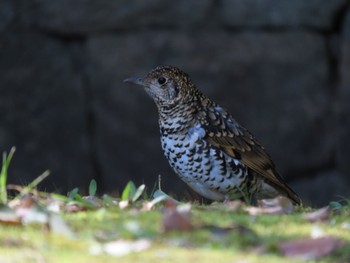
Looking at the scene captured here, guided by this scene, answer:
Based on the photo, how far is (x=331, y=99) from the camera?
10.3 m

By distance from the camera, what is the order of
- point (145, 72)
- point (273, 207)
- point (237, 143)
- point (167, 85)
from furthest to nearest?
point (145, 72)
point (167, 85)
point (237, 143)
point (273, 207)

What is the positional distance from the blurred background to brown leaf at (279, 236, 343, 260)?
218 inches

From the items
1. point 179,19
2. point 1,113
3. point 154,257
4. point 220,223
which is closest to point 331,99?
point 179,19

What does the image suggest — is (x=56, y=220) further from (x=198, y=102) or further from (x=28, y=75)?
(x=28, y=75)

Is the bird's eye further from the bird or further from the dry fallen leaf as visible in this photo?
the dry fallen leaf

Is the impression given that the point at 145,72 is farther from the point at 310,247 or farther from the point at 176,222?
the point at 310,247

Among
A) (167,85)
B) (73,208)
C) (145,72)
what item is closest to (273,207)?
(73,208)

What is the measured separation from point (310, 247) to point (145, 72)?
5756 mm

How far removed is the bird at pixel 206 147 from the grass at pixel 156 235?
1.62m

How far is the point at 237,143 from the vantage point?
23.4 ft

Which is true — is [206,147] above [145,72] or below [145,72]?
below

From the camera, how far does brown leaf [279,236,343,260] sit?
14.2 feet

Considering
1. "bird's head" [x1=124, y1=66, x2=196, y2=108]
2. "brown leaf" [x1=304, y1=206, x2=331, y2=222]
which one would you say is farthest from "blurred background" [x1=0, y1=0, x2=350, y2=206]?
"brown leaf" [x1=304, y1=206, x2=331, y2=222]

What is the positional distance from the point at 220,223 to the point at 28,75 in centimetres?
556
